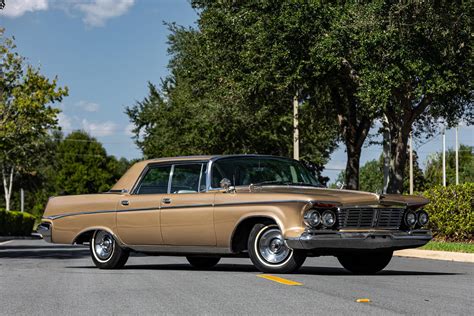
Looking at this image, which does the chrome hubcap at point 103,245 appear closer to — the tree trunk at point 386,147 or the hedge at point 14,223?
the tree trunk at point 386,147

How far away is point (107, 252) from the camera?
13.9 metres

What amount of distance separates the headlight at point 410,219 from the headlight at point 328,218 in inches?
52.8

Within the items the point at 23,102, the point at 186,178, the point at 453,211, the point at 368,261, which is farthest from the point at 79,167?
the point at 368,261

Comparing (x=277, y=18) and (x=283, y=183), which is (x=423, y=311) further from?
(x=277, y=18)

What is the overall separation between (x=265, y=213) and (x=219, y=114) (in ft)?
95.6

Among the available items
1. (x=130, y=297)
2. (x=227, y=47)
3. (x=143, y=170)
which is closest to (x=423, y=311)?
(x=130, y=297)

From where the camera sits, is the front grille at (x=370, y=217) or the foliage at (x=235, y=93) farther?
the foliage at (x=235, y=93)

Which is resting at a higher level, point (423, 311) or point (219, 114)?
point (219, 114)

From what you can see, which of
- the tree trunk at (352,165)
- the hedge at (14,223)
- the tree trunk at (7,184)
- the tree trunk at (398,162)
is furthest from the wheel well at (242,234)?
the tree trunk at (7,184)

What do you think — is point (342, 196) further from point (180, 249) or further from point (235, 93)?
point (235, 93)

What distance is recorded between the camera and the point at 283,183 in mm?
12719

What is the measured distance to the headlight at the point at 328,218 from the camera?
11.4 m

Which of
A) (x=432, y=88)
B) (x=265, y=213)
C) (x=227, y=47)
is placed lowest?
(x=265, y=213)

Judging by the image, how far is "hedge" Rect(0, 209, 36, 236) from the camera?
55094 millimetres
